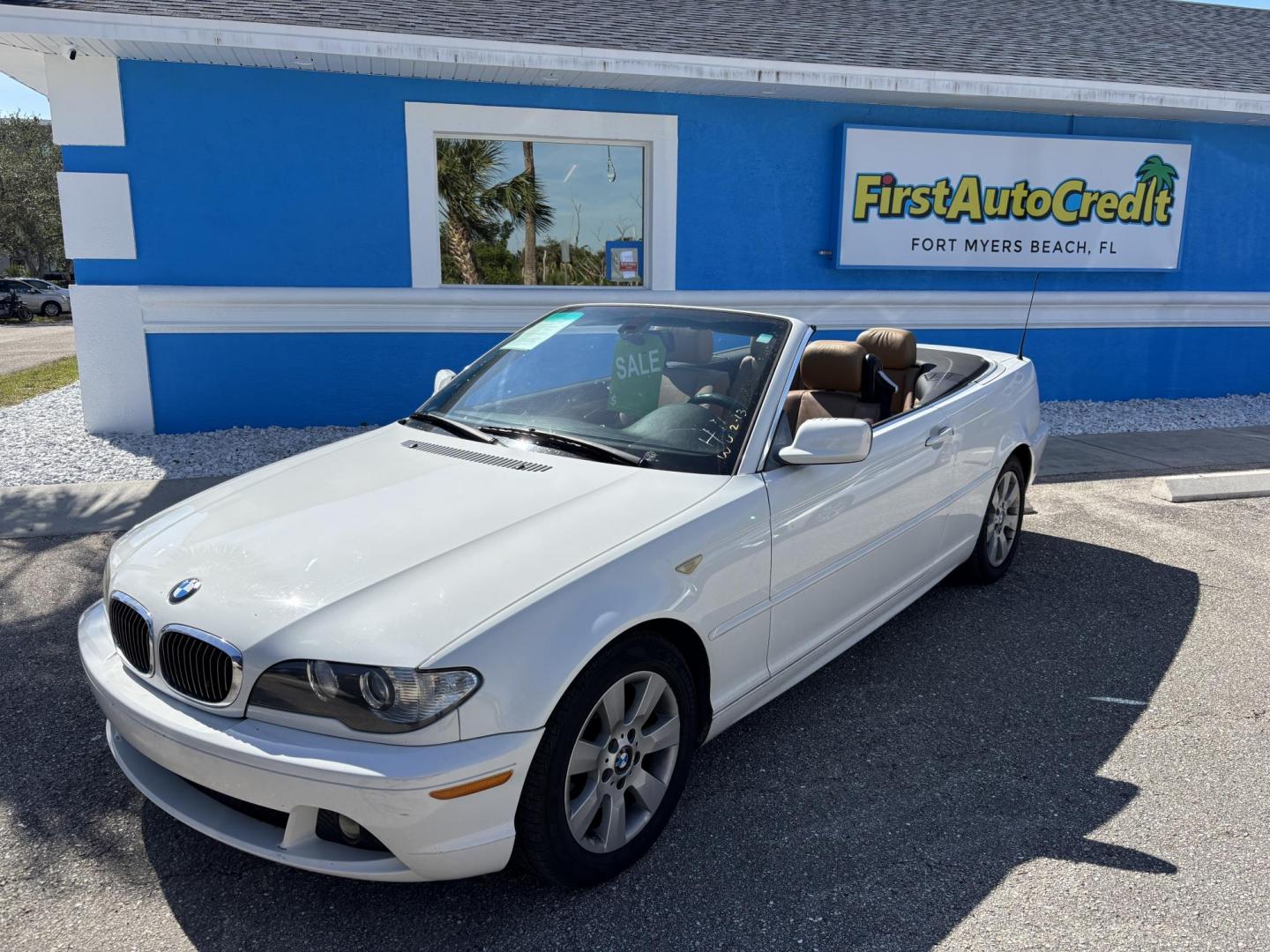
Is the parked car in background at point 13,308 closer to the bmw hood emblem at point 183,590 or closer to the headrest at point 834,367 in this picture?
the headrest at point 834,367

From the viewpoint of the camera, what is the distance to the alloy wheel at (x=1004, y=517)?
5016 millimetres

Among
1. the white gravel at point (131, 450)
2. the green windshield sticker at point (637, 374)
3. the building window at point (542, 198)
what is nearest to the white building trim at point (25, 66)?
the white gravel at point (131, 450)

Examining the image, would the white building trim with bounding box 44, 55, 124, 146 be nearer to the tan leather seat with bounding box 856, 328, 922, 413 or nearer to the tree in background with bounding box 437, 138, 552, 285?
the tree in background with bounding box 437, 138, 552, 285

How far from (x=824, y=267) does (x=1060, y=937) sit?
26.0ft

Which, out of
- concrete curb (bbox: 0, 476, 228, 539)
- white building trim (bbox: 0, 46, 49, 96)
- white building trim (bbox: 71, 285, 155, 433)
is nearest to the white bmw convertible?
concrete curb (bbox: 0, 476, 228, 539)

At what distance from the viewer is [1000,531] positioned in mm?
5129

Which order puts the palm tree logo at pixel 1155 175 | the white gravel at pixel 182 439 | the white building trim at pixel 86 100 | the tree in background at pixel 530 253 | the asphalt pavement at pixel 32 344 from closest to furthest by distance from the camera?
1. the white gravel at pixel 182 439
2. the white building trim at pixel 86 100
3. the tree in background at pixel 530 253
4. the palm tree logo at pixel 1155 175
5. the asphalt pavement at pixel 32 344

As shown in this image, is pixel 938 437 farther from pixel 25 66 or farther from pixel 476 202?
pixel 25 66

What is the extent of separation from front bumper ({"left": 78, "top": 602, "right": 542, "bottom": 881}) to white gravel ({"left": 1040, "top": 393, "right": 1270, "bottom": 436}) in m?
8.26

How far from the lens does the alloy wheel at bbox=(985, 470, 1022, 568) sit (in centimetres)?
502

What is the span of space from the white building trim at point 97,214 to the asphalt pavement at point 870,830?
14.8 feet

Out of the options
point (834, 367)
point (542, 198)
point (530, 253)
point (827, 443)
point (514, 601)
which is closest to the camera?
point (514, 601)

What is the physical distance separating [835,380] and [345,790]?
3107 mm

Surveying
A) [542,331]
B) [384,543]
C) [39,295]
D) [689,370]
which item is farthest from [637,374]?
[39,295]
